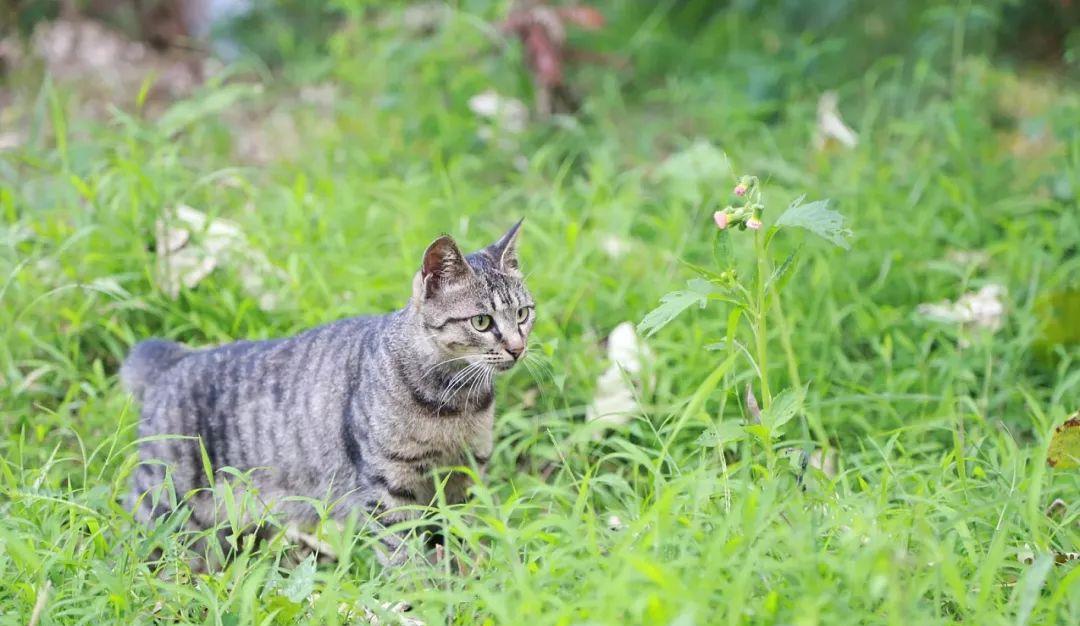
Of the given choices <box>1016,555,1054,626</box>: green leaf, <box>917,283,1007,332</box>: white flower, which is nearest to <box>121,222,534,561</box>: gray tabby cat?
<box>1016,555,1054,626</box>: green leaf

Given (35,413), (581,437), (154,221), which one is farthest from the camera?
(154,221)

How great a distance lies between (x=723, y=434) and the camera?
7.58 ft

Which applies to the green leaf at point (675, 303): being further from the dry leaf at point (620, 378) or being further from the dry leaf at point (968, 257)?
the dry leaf at point (968, 257)

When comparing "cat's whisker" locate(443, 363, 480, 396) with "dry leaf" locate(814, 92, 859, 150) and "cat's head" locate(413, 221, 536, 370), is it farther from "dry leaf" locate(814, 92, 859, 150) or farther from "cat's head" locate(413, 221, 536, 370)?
"dry leaf" locate(814, 92, 859, 150)

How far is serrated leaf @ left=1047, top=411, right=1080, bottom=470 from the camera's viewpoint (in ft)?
8.53

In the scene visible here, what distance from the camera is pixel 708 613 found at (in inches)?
75.0

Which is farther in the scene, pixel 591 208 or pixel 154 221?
pixel 591 208

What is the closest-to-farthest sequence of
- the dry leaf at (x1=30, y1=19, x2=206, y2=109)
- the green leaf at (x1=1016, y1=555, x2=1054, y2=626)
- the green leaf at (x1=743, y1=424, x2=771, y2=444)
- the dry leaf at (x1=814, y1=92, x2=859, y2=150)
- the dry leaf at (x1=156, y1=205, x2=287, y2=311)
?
the green leaf at (x1=1016, y1=555, x2=1054, y2=626), the green leaf at (x1=743, y1=424, x2=771, y2=444), the dry leaf at (x1=156, y1=205, x2=287, y2=311), the dry leaf at (x1=814, y1=92, x2=859, y2=150), the dry leaf at (x1=30, y1=19, x2=206, y2=109)

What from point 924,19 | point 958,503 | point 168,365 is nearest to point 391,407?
point 168,365

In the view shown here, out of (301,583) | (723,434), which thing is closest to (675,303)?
(723,434)

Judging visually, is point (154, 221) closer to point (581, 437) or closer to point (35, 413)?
point (35, 413)

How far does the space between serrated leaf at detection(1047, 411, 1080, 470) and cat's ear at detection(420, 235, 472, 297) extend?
4.95ft

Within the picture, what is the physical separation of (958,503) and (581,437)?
1.00 metres

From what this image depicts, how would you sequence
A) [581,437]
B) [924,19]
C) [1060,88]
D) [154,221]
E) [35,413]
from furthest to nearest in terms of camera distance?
1. [1060,88]
2. [924,19]
3. [154,221]
4. [35,413]
5. [581,437]
